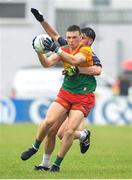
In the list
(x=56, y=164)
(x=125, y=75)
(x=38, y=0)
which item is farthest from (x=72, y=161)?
(x=38, y=0)

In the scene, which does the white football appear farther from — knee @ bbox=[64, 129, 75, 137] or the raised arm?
knee @ bbox=[64, 129, 75, 137]

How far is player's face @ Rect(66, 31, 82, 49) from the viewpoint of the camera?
15.3 metres

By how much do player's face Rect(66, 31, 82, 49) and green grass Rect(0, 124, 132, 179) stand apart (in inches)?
79.2

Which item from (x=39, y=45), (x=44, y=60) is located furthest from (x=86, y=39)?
(x=39, y=45)

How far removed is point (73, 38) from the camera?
15305mm

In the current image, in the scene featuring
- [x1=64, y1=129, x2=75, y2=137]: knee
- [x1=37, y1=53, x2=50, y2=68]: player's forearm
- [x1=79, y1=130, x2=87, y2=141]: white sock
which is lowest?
[x1=79, y1=130, x2=87, y2=141]: white sock

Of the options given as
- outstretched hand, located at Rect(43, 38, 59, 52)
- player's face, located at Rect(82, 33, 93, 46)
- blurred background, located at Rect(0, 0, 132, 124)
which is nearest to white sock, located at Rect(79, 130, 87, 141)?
player's face, located at Rect(82, 33, 93, 46)

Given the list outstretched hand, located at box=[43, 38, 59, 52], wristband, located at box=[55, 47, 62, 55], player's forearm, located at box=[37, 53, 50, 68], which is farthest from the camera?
player's forearm, located at box=[37, 53, 50, 68]

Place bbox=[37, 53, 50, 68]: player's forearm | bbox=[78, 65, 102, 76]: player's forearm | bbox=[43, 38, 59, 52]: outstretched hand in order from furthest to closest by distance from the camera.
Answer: bbox=[78, 65, 102, 76]: player's forearm
bbox=[37, 53, 50, 68]: player's forearm
bbox=[43, 38, 59, 52]: outstretched hand

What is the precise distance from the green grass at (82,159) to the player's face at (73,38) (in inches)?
79.2

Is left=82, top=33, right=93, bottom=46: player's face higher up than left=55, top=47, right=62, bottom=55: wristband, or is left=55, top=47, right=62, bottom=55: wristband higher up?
left=82, top=33, right=93, bottom=46: player's face

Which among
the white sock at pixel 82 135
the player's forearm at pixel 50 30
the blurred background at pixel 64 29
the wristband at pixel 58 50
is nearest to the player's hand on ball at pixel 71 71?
the wristband at pixel 58 50

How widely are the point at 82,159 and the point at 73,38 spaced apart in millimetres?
3763

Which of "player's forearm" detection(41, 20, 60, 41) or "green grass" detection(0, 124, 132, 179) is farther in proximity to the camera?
"player's forearm" detection(41, 20, 60, 41)
